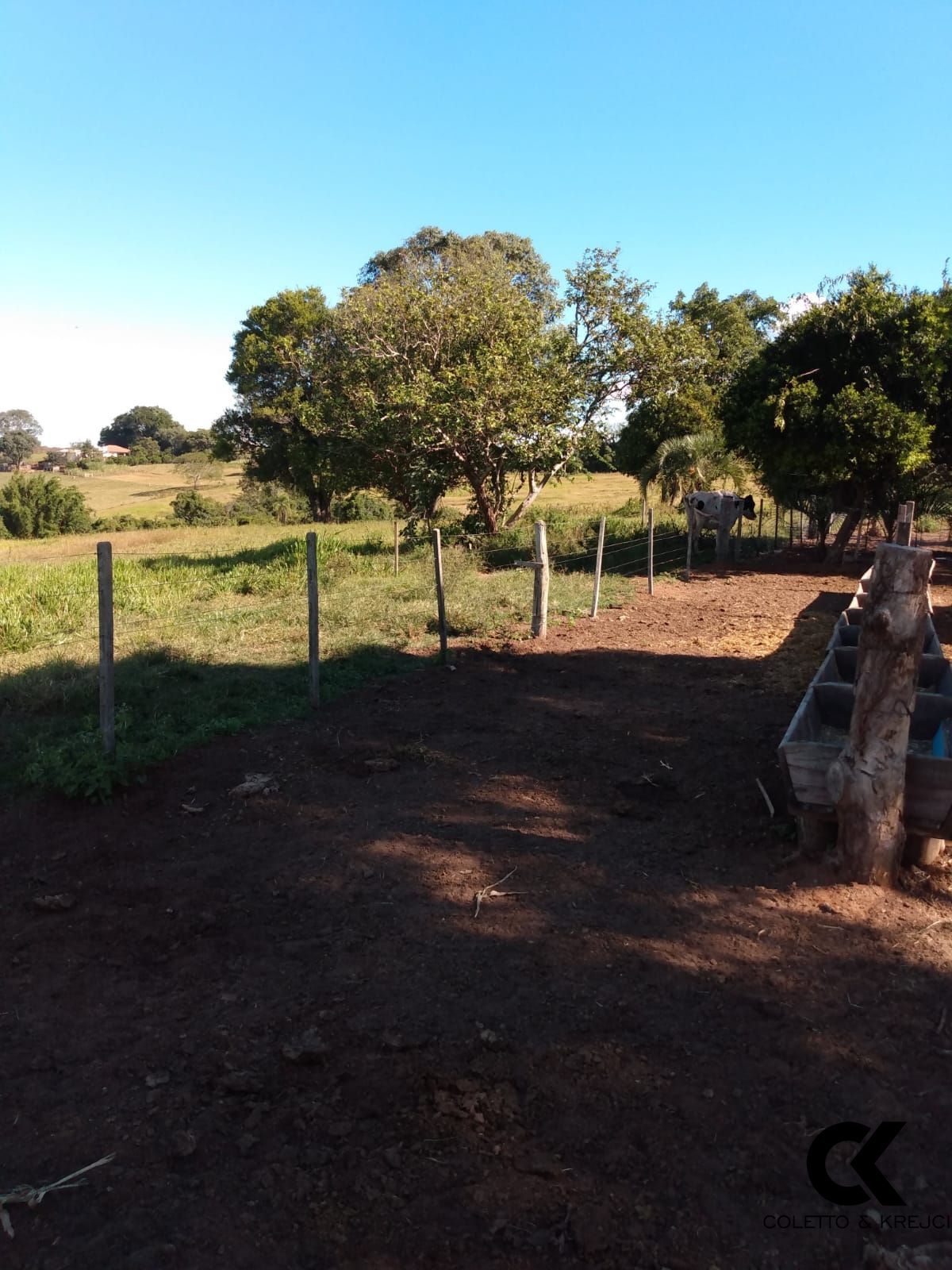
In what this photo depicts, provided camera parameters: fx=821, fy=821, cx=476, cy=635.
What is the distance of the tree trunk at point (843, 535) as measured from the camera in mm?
16016

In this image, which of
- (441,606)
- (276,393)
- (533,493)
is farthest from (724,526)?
(276,393)

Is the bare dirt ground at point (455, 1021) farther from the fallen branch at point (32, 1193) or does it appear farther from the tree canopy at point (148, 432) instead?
the tree canopy at point (148, 432)

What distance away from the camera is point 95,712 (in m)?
7.09

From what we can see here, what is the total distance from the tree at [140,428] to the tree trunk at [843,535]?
4081 inches

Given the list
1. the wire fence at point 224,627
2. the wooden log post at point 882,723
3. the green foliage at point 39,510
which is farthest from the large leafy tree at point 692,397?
the green foliage at point 39,510

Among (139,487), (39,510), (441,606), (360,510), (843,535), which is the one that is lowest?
(441,606)

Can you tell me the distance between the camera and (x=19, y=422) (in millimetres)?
114750

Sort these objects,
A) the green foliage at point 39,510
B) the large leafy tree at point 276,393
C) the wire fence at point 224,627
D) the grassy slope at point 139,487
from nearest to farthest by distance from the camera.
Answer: the wire fence at point 224,627 → the large leafy tree at point 276,393 → the green foliage at point 39,510 → the grassy slope at point 139,487

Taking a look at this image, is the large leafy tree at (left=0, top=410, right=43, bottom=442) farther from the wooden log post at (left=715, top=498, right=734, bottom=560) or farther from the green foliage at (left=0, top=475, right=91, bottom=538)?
the wooden log post at (left=715, top=498, right=734, bottom=560)

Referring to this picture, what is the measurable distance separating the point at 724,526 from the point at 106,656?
14.6 metres

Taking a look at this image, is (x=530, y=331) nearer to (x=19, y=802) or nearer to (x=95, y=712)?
(x=95, y=712)

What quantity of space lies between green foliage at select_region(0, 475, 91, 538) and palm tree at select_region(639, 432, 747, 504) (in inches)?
1237

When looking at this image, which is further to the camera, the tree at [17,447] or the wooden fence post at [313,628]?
the tree at [17,447]

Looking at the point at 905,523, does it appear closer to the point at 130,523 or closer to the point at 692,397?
the point at 692,397
